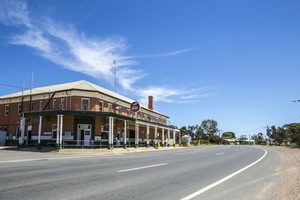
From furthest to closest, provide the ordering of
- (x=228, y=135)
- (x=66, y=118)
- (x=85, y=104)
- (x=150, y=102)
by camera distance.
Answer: (x=228, y=135) → (x=150, y=102) → (x=85, y=104) → (x=66, y=118)

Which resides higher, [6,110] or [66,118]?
[6,110]

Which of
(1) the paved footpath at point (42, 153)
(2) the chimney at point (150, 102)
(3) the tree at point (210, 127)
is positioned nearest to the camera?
(1) the paved footpath at point (42, 153)

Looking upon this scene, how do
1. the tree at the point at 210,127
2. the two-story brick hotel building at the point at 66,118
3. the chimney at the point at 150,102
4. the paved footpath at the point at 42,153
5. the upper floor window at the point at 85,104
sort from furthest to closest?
1. the tree at the point at 210,127
2. the chimney at the point at 150,102
3. the upper floor window at the point at 85,104
4. the two-story brick hotel building at the point at 66,118
5. the paved footpath at the point at 42,153

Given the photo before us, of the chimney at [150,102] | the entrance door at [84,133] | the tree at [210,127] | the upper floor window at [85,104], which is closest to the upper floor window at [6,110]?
the upper floor window at [85,104]

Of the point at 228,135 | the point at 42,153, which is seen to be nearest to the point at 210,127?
the point at 228,135

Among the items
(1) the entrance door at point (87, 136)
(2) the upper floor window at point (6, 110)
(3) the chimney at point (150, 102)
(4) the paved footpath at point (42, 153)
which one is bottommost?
(4) the paved footpath at point (42, 153)

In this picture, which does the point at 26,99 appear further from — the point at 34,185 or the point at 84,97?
the point at 34,185

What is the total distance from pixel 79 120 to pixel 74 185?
93.2 ft

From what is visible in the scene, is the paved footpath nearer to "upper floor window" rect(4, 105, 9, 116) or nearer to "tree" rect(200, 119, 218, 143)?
"upper floor window" rect(4, 105, 9, 116)

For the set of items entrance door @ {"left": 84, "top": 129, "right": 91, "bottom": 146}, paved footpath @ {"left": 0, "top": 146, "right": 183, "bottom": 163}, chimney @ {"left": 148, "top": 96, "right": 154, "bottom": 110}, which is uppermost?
chimney @ {"left": 148, "top": 96, "right": 154, "bottom": 110}

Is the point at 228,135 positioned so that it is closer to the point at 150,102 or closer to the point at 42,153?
the point at 150,102

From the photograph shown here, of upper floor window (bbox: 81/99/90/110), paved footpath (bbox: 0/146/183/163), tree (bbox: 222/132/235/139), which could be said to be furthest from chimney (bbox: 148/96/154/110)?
tree (bbox: 222/132/235/139)

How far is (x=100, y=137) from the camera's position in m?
36.9

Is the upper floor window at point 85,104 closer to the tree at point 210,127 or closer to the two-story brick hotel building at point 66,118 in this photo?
the two-story brick hotel building at point 66,118
